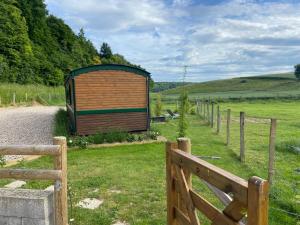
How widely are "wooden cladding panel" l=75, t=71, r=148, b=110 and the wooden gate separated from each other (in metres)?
9.56

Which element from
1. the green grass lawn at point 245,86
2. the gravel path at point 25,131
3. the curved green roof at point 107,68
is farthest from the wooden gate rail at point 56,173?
the green grass lawn at point 245,86

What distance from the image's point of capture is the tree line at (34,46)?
46656 millimetres

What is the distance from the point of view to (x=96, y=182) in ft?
22.3

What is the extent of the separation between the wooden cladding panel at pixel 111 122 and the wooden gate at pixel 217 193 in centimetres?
942

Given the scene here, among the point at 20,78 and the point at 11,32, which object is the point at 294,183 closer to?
the point at 20,78

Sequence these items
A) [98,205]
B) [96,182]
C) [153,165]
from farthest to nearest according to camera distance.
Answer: [153,165], [96,182], [98,205]

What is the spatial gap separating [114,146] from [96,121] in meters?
1.95

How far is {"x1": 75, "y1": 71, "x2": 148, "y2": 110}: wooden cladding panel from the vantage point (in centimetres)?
1288

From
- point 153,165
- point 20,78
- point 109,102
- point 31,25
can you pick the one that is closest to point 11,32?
point 20,78

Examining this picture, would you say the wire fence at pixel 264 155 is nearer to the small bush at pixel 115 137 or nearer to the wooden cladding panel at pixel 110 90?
the small bush at pixel 115 137

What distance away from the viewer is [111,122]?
13.4 metres

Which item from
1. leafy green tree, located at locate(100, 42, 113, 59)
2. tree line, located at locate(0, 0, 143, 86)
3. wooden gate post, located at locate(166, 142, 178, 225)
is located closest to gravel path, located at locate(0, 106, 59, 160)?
wooden gate post, located at locate(166, 142, 178, 225)

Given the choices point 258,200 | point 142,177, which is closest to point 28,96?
point 142,177

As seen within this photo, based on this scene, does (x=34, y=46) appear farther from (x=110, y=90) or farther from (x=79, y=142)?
(x=79, y=142)
